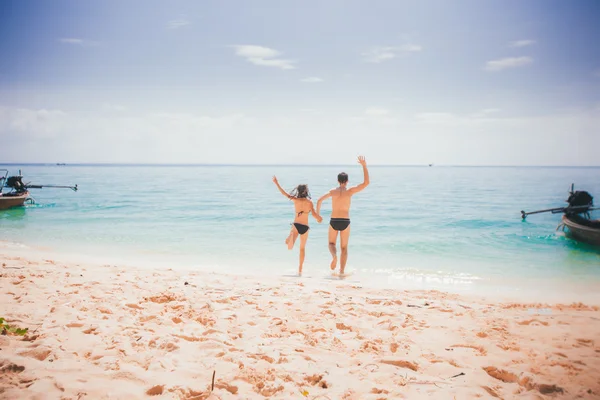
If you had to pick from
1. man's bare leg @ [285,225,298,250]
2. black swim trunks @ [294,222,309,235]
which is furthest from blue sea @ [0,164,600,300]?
black swim trunks @ [294,222,309,235]

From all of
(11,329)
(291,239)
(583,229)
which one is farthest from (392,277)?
(583,229)

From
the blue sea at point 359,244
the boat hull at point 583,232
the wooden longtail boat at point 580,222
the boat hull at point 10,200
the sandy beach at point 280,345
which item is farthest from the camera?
the boat hull at point 10,200

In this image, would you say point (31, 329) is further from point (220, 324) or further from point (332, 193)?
point (332, 193)

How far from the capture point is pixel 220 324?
4320 mm

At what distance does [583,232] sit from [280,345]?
14772mm

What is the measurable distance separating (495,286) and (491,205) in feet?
69.5

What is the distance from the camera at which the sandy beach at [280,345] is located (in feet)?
9.62

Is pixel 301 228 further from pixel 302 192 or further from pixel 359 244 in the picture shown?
pixel 359 244

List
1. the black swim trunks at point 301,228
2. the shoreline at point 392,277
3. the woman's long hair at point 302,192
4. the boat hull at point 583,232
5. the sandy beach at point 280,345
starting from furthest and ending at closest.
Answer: the boat hull at point 583,232 → the black swim trunks at point 301,228 → the woman's long hair at point 302,192 → the shoreline at point 392,277 → the sandy beach at point 280,345

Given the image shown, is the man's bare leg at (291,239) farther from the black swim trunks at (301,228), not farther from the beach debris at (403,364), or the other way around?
the beach debris at (403,364)

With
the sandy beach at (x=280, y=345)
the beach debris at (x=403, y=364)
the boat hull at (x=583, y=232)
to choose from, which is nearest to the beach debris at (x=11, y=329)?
the sandy beach at (x=280, y=345)

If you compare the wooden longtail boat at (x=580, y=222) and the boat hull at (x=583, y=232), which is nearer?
the boat hull at (x=583, y=232)

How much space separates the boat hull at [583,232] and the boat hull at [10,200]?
1243 inches

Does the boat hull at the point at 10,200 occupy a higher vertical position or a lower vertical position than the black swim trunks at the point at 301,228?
lower
